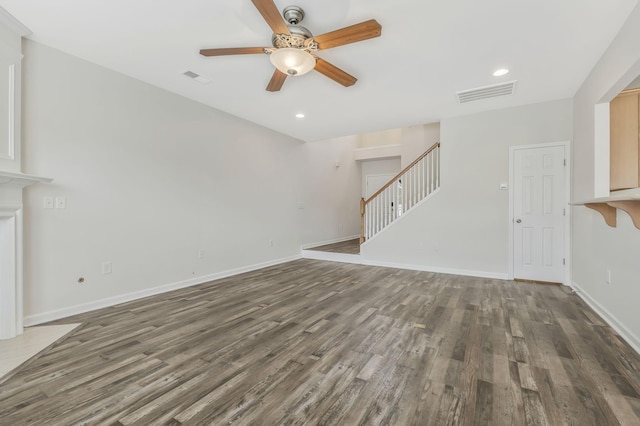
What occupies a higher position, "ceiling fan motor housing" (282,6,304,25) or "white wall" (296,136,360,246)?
"ceiling fan motor housing" (282,6,304,25)

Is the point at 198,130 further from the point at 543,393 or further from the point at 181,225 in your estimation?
the point at 543,393

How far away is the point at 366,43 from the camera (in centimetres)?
262

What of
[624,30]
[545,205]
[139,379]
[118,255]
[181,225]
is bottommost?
[139,379]

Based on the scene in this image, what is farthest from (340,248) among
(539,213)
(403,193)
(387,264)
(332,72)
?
(332,72)

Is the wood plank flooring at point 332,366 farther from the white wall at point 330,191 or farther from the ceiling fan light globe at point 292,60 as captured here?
the white wall at point 330,191

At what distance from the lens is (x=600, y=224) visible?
9.68ft

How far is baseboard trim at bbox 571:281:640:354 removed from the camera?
2.21 meters

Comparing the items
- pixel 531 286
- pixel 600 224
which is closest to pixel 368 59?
pixel 600 224

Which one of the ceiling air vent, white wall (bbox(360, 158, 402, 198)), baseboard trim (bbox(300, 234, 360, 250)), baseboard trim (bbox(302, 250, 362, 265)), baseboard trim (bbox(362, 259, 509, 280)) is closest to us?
the ceiling air vent

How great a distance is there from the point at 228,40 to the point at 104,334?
119 inches

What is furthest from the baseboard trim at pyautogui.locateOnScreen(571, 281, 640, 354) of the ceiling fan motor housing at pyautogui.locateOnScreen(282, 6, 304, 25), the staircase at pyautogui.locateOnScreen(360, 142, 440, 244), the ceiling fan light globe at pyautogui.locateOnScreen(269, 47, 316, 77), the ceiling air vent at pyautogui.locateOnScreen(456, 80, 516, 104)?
the ceiling fan motor housing at pyautogui.locateOnScreen(282, 6, 304, 25)

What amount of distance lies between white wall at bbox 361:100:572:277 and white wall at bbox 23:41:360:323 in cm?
318

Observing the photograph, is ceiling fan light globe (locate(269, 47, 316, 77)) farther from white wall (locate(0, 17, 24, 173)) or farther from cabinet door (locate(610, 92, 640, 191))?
cabinet door (locate(610, 92, 640, 191))

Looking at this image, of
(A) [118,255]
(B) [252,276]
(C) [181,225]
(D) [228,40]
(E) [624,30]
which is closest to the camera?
(E) [624,30]
